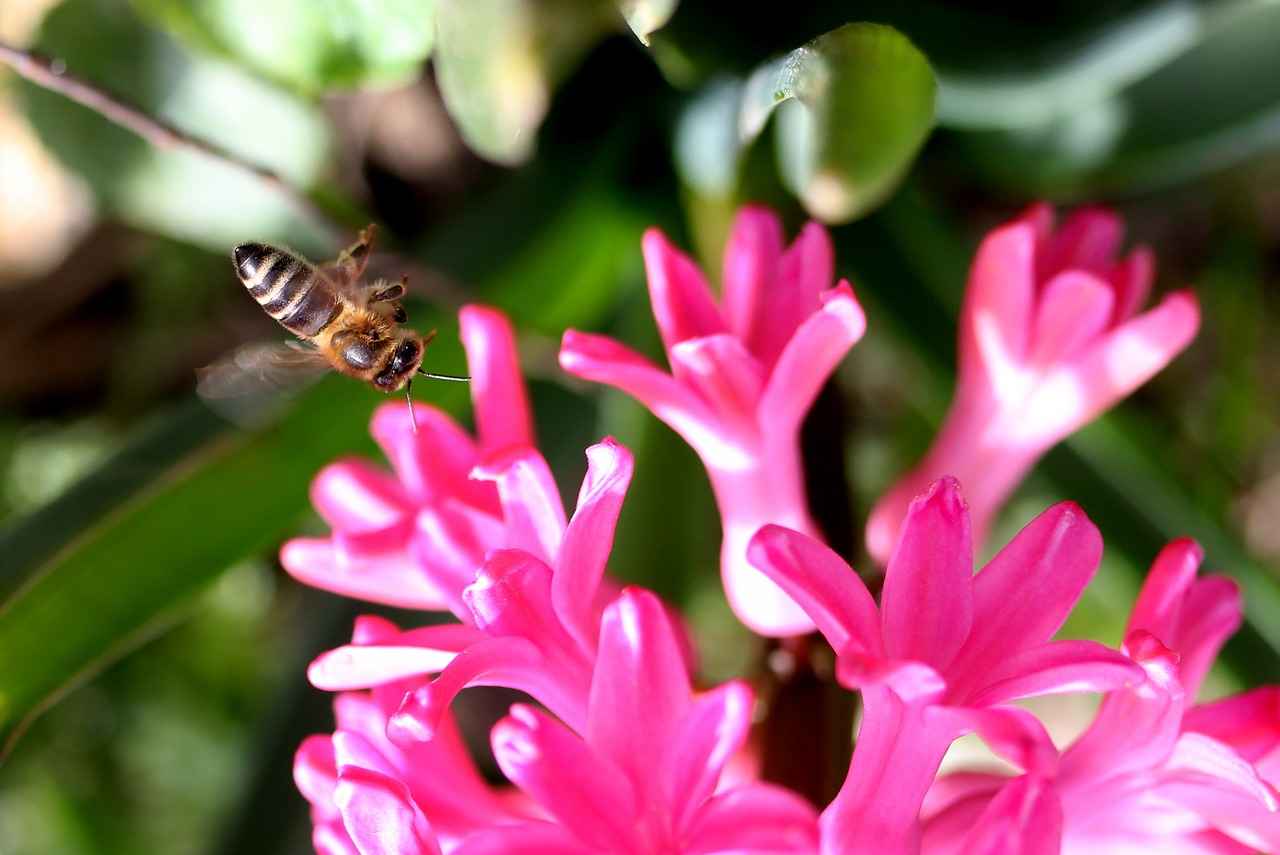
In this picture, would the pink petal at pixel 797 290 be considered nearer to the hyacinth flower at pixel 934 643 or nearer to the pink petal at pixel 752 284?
the pink petal at pixel 752 284

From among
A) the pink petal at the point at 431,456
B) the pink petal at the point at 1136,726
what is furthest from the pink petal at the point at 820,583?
the pink petal at the point at 431,456

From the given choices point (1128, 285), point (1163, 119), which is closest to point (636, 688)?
point (1128, 285)

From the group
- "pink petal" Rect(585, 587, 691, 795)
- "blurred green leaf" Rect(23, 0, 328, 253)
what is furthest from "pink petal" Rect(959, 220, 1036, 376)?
"blurred green leaf" Rect(23, 0, 328, 253)

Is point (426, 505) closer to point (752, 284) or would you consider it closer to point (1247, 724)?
point (752, 284)

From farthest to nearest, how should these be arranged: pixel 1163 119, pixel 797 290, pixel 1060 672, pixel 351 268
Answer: pixel 1163 119 < pixel 351 268 < pixel 797 290 < pixel 1060 672

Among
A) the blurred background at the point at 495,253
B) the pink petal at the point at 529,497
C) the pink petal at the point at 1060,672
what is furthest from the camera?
the blurred background at the point at 495,253

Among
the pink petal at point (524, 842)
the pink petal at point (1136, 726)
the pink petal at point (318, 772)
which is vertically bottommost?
the pink petal at point (1136, 726)

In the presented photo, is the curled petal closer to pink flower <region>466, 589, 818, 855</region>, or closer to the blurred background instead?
the blurred background
